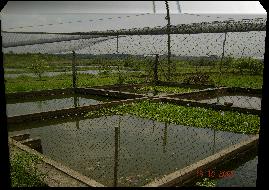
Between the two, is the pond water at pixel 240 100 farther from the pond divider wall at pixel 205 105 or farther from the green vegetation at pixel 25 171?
the green vegetation at pixel 25 171

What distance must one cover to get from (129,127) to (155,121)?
106cm

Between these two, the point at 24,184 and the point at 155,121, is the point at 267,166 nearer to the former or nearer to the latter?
the point at 24,184

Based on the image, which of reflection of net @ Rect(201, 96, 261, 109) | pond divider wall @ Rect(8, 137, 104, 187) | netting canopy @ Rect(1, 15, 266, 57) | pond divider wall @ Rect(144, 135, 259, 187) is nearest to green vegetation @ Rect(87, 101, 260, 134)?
pond divider wall @ Rect(144, 135, 259, 187)

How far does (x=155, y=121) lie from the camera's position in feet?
34.0

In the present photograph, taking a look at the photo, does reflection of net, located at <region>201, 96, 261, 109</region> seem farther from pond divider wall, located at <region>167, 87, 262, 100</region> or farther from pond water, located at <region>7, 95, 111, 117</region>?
pond water, located at <region>7, 95, 111, 117</region>

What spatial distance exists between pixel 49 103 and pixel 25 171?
320 inches

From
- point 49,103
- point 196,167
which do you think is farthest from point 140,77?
point 196,167

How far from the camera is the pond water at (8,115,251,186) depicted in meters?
6.42

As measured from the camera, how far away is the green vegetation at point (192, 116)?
9.59m

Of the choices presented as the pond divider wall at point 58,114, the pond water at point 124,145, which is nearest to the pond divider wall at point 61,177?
the pond water at point 124,145

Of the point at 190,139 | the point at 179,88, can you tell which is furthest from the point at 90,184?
the point at 179,88

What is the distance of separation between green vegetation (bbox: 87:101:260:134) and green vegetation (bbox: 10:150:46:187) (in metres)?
4.85
